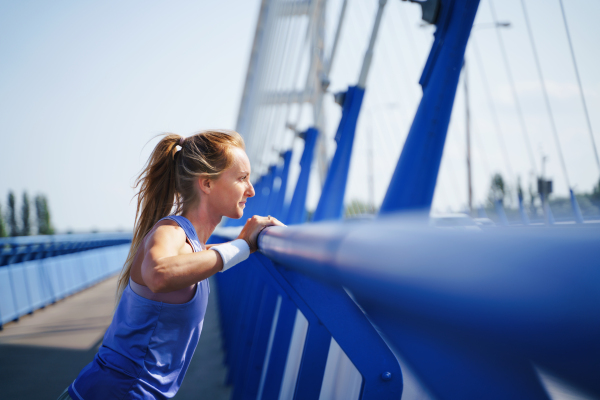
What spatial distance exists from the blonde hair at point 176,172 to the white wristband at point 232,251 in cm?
41

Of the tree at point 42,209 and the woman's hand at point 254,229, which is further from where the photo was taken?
the tree at point 42,209

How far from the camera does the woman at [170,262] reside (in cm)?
143

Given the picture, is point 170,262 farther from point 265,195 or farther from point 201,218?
point 265,195

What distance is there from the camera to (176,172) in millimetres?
1985

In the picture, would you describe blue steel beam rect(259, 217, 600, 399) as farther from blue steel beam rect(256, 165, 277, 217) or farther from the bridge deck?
blue steel beam rect(256, 165, 277, 217)

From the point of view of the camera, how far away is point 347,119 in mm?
5062

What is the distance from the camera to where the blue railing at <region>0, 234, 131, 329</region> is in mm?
7858

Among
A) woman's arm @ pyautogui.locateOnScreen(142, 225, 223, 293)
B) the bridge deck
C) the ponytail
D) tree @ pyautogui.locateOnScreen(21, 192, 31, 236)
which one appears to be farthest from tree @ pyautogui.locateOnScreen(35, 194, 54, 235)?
woman's arm @ pyautogui.locateOnScreen(142, 225, 223, 293)

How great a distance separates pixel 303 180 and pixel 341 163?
380 cm

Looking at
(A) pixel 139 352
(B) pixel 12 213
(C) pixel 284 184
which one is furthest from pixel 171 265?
(B) pixel 12 213

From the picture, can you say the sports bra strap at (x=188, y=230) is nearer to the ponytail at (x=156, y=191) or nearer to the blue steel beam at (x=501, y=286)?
the ponytail at (x=156, y=191)

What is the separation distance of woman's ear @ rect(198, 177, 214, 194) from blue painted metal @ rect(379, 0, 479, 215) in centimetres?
106

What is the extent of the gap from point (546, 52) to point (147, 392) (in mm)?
6058

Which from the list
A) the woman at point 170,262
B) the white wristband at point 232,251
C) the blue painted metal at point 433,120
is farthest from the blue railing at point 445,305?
the blue painted metal at point 433,120
